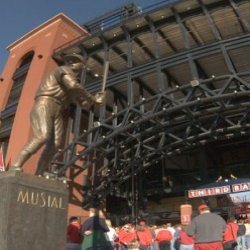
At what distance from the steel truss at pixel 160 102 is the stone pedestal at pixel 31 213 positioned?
11.2 m

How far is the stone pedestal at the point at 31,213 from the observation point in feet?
20.9

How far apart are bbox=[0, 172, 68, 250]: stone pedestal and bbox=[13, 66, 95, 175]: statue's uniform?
27.6 inches

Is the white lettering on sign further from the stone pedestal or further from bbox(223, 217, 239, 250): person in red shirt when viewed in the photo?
the stone pedestal

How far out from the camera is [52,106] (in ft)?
25.4

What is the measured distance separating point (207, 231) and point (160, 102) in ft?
37.9

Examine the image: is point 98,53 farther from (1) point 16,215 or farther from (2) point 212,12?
(1) point 16,215

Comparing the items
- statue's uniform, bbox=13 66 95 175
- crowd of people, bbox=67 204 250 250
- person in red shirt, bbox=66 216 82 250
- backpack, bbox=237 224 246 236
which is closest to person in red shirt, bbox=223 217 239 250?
crowd of people, bbox=67 204 250 250

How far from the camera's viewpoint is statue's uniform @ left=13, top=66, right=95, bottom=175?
7504 mm

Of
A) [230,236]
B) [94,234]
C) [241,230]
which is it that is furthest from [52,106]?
[241,230]

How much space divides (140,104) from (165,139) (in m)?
4.59

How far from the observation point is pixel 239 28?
67.3 feet

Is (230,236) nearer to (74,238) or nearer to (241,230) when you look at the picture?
(241,230)

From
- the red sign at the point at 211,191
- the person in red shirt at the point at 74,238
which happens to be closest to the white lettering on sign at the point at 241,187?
the red sign at the point at 211,191

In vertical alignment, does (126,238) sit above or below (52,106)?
below
